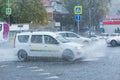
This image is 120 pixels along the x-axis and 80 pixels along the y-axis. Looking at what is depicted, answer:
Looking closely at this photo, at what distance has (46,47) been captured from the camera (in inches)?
728

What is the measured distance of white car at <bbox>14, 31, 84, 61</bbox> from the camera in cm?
1823

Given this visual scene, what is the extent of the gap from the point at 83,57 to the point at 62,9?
59.0m

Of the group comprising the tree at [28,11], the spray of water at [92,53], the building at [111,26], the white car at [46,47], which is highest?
the tree at [28,11]

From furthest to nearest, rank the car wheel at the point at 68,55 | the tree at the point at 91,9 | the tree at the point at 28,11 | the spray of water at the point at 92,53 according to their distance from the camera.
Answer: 1. the tree at the point at 91,9
2. the tree at the point at 28,11
3. the spray of water at the point at 92,53
4. the car wheel at the point at 68,55

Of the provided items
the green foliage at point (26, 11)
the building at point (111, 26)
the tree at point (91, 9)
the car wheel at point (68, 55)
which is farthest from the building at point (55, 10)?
the car wheel at point (68, 55)

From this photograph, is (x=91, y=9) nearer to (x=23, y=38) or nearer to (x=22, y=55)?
(x=23, y=38)

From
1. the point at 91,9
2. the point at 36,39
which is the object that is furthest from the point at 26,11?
the point at 36,39

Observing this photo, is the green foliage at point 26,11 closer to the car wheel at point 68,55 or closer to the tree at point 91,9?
the tree at point 91,9

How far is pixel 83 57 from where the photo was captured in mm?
18922

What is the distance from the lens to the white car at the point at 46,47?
18.2 metres

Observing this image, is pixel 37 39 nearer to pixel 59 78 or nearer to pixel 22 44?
pixel 22 44

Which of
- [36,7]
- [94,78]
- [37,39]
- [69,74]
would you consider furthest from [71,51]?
[36,7]

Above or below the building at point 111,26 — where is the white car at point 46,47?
below

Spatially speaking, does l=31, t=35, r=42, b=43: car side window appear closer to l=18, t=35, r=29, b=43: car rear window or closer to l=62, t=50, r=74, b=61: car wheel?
l=18, t=35, r=29, b=43: car rear window
